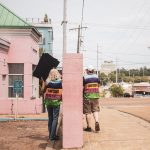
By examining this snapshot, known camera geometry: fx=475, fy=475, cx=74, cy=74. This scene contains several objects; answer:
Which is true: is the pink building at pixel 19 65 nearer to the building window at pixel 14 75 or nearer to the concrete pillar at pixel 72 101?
the building window at pixel 14 75

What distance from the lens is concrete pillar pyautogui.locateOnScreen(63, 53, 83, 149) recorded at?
32.7ft

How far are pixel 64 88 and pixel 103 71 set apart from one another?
419 feet

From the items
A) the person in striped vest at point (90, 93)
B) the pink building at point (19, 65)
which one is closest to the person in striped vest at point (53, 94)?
the person in striped vest at point (90, 93)

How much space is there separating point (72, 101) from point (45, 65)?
5.63 ft

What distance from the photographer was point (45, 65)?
11406 millimetres

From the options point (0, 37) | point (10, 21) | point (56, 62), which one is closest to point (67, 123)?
point (56, 62)

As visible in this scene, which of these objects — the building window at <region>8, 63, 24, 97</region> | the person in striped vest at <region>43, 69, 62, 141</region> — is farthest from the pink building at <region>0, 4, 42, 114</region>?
the person in striped vest at <region>43, 69, 62, 141</region>

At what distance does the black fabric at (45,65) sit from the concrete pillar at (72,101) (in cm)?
127

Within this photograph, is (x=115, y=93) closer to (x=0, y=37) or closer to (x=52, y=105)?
(x=0, y=37)

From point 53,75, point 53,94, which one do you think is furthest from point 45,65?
point 53,94

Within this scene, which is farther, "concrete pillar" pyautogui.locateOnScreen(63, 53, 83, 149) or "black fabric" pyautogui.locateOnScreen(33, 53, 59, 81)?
"black fabric" pyautogui.locateOnScreen(33, 53, 59, 81)

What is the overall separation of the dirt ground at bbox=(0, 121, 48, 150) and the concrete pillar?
781 mm

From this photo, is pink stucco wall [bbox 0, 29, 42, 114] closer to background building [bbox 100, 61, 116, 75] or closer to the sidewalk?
the sidewalk

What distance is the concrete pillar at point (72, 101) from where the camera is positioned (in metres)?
9.96
